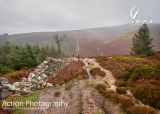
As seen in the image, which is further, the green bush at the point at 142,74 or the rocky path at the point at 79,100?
the green bush at the point at 142,74

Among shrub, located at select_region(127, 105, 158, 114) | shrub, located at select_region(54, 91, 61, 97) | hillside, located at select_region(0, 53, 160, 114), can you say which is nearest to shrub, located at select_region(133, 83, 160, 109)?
hillside, located at select_region(0, 53, 160, 114)

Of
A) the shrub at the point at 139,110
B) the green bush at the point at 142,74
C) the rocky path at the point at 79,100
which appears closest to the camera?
the shrub at the point at 139,110

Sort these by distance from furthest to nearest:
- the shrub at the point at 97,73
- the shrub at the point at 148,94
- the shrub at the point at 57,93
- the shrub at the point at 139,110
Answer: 1. the shrub at the point at 97,73
2. the shrub at the point at 57,93
3. the shrub at the point at 148,94
4. the shrub at the point at 139,110

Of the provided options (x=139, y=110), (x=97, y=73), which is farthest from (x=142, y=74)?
(x=139, y=110)

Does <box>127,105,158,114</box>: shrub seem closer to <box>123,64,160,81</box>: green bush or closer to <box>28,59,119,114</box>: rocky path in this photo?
<box>28,59,119,114</box>: rocky path

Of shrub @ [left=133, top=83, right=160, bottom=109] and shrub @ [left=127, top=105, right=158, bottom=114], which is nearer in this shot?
shrub @ [left=127, top=105, right=158, bottom=114]

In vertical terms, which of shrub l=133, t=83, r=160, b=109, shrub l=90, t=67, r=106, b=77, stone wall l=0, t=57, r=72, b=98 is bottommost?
stone wall l=0, t=57, r=72, b=98

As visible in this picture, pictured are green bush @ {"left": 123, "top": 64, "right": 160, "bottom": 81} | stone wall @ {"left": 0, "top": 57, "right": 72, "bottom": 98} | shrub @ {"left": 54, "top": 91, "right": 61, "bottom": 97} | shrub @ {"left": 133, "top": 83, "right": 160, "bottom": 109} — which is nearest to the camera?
shrub @ {"left": 133, "top": 83, "right": 160, "bottom": 109}

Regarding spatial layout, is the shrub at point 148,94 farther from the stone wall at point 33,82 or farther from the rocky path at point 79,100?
the stone wall at point 33,82

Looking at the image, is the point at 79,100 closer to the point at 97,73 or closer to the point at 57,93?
the point at 57,93

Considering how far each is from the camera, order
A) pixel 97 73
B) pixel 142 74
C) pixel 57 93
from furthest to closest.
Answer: pixel 97 73 < pixel 142 74 < pixel 57 93

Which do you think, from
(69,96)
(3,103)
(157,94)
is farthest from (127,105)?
(3,103)

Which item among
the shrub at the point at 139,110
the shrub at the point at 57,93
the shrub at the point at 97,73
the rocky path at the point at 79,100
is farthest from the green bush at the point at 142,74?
the shrub at the point at 139,110

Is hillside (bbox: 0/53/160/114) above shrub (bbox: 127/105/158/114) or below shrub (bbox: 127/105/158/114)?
below
